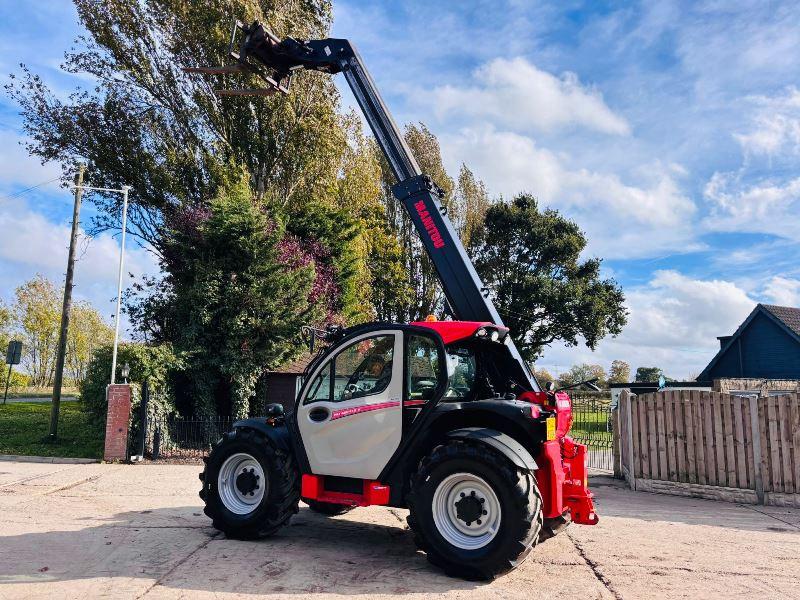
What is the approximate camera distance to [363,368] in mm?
6117

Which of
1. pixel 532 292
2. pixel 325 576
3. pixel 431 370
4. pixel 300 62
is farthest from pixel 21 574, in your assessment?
pixel 532 292

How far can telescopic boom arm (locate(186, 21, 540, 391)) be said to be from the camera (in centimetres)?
723

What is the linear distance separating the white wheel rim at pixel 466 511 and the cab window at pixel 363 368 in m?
1.17

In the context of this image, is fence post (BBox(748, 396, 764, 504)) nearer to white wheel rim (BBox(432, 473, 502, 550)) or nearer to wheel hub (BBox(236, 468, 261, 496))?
white wheel rim (BBox(432, 473, 502, 550))

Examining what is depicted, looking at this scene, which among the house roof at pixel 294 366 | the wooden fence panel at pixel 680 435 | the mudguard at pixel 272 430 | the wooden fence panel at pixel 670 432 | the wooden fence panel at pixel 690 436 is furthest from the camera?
the house roof at pixel 294 366

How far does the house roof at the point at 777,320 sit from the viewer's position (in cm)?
2686

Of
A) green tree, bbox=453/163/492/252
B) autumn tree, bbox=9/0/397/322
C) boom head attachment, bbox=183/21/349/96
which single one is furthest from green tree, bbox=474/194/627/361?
boom head attachment, bbox=183/21/349/96

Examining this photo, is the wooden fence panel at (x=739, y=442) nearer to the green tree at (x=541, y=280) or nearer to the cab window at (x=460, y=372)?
the cab window at (x=460, y=372)

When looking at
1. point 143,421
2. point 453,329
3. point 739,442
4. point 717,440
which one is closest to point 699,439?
point 717,440

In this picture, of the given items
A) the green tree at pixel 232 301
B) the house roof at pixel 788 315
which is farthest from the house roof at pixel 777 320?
the green tree at pixel 232 301

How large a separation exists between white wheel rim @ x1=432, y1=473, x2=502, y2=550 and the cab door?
0.69m

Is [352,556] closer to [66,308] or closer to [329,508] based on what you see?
[329,508]

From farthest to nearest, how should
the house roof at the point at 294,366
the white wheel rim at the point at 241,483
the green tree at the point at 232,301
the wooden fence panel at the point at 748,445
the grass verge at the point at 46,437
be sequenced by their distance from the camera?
the house roof at the point at 294,366, the green tree at the point at 232,301, the grass verge at the point at 46,437, the wooden fence panel at the point at 748,445, the white wheel rim at the point at 241,483

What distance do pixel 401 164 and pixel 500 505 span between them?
4804mm
